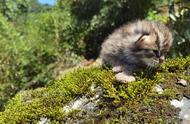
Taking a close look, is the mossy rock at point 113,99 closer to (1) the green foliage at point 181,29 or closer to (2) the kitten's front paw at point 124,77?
(2) the kitten's front paw at point 124,77

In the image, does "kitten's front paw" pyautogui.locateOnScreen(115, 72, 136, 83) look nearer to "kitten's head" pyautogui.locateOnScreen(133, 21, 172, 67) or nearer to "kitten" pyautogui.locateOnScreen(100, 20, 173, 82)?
Answer: "kitten" pyautogui.locateOnScreen(100, 20, 173, 82)

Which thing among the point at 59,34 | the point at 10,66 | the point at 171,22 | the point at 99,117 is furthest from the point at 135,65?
the point at 59,34

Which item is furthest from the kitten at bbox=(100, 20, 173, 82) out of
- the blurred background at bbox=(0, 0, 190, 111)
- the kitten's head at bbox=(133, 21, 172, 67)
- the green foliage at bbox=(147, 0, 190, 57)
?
the blurred background at bbox=(0, 0, 190, 111)

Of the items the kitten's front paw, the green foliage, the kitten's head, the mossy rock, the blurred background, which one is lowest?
the blurred background

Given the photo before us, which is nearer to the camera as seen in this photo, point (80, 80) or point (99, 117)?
point (99, 117)

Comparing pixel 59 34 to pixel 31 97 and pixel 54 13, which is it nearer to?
pixel 54 13

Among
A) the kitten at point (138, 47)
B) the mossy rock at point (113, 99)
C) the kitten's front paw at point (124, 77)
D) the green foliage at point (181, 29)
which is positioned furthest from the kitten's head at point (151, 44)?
the green foliage at point (181, 29)
